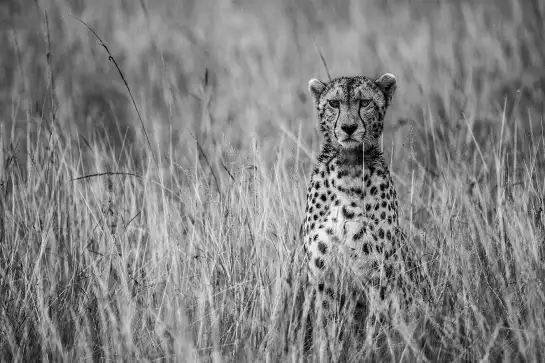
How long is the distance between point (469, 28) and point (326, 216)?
4.98m

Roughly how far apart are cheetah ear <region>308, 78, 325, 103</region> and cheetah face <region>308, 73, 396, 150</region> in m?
0.05

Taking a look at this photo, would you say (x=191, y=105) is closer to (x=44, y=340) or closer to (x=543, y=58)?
(x=543, y=58)

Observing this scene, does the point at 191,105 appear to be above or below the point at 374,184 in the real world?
above

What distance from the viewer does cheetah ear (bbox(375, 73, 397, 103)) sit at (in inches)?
126

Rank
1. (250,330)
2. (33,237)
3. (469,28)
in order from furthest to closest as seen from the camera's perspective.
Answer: (469,28), (33,237), (250,330)

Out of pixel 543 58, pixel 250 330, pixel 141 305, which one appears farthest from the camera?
pixel 543 58

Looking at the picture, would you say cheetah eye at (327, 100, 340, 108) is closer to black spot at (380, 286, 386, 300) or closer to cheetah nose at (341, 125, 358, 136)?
cheetah nose at (341, 125, 358, 136)

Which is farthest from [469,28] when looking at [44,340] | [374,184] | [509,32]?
[44,340]

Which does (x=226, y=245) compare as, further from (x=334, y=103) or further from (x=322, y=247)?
(x=334, y=103)

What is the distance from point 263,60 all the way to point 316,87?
4.22 m

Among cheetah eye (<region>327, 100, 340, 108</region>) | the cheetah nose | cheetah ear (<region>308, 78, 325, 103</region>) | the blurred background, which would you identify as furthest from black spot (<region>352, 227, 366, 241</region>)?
the blurred background

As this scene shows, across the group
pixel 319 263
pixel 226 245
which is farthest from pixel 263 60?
pixel 319 263

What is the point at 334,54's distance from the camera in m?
7.59

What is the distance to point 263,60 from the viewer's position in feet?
24.3
